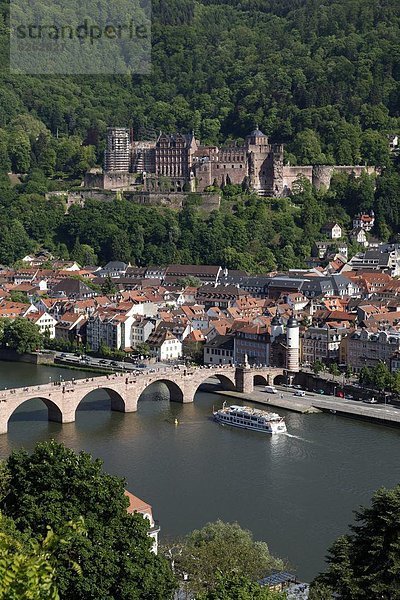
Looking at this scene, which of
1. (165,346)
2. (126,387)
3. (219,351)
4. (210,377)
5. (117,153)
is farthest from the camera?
(117,153)

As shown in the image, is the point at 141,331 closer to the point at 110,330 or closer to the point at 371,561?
the point at 110,330

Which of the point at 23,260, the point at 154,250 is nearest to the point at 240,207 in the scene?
the point at 154,250

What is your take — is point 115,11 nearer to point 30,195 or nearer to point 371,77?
point 371,77

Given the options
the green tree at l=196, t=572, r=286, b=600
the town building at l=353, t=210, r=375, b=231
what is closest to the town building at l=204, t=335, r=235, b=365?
the town building at l=353, t=210, r=375, b=231

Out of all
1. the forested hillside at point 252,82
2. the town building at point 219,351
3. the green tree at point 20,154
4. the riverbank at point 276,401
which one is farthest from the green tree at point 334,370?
the green tree at point 20,154

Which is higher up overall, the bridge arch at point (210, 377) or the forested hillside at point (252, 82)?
the forested hillside at point (252, 82)

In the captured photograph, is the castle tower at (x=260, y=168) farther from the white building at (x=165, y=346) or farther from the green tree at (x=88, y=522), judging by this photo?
the green tree at (x=88, y=522)

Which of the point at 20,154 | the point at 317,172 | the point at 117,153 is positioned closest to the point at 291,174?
the point at 317,172
